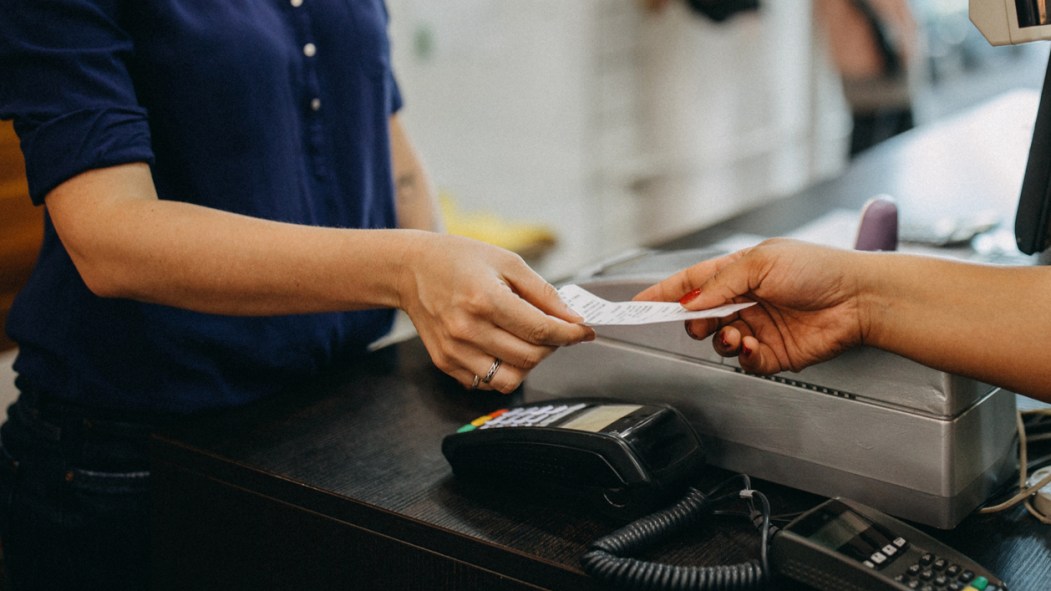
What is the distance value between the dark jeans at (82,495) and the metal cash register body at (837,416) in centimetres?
59

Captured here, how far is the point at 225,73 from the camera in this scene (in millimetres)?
1165

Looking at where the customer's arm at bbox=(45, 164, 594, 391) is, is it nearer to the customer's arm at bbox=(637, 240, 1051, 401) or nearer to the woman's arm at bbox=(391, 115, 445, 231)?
the customer's arm at bbox=(637, 240, 1051, 401)

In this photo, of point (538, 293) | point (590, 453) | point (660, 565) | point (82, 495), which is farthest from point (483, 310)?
point (82, 495)

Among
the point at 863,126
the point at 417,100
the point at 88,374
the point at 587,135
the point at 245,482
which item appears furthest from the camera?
the point at 863,126

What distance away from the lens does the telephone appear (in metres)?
0.81

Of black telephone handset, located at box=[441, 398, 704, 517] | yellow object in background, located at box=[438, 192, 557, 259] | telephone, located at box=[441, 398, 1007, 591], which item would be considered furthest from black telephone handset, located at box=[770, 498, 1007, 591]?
yellow object in background, located at box=[438, 192, 557, 259]

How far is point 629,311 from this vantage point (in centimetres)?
94

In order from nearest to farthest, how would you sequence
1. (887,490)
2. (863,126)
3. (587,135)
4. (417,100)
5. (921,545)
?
(921,545)
(887,490)
(417,100)
(587,135)
(863,126)

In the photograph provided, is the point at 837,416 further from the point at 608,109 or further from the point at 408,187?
the point at 608,109

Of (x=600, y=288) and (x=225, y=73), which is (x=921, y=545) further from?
(x=225, y=73)

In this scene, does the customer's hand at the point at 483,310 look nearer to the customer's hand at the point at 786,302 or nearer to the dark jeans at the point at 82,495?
the customer's hand at the point at 786,302

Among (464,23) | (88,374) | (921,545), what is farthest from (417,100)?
(921,545)

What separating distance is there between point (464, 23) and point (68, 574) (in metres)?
2.56

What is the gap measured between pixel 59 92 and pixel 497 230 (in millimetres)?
2513
